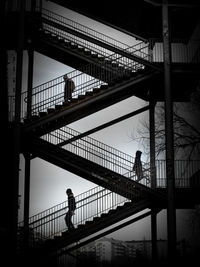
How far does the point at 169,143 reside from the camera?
16.2 meters

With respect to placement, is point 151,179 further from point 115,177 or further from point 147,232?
point 147,232

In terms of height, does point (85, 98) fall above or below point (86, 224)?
above

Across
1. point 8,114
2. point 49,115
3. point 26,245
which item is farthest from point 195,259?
point 8,114

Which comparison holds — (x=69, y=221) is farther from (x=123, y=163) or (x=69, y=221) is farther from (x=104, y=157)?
(x=104, y=157)

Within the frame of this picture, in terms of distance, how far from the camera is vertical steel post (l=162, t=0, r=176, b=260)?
15.5m

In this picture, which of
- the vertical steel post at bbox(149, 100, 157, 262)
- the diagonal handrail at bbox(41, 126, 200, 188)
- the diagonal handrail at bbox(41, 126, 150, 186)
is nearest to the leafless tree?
the vertical steel post at bbox(149, 100, 157, 262)

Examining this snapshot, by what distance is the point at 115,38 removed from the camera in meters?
22.2

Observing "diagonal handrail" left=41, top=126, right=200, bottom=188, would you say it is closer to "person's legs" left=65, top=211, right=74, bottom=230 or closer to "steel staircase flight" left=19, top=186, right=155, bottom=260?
"steel staircase flight" left=19, top=186, right=155, bottom=260

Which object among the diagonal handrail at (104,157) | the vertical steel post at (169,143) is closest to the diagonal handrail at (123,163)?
the diagonal handrail at (104,157)

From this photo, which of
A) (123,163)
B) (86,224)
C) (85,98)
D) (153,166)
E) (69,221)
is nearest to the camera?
(86,224)

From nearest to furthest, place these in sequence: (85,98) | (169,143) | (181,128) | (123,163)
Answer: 1. (169,143)
2. (85,98)
3. (123,163)
4. (181,128)

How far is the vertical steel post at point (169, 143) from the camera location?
15.5 metres

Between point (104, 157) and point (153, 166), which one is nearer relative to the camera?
point (153, 166)

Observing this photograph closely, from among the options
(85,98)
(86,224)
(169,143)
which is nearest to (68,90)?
(85,98)
